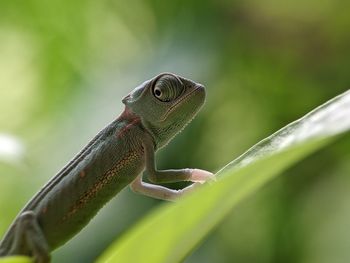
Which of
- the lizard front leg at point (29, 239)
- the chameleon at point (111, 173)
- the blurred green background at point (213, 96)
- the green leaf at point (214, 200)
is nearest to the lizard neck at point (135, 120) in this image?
the chameleon at point (111, 173)

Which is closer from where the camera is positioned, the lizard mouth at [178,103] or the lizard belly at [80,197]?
the lizard belly at [80,197]

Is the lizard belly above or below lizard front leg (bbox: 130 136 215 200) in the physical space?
above

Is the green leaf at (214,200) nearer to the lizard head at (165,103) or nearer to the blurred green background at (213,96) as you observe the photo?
the lizard head at (165,103)

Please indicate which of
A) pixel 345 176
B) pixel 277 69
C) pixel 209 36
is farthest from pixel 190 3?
pixel 345 176

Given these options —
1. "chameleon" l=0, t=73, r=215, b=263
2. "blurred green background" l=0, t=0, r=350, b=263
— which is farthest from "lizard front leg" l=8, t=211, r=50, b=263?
"blurred green background" l=0, t=0, r=350, b=263

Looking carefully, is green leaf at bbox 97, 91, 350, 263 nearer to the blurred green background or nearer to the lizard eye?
the lizard eye

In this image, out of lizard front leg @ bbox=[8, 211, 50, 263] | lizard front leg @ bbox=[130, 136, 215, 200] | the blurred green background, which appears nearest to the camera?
lizard front leg @ bbox=[8, 211, 50, 263]
